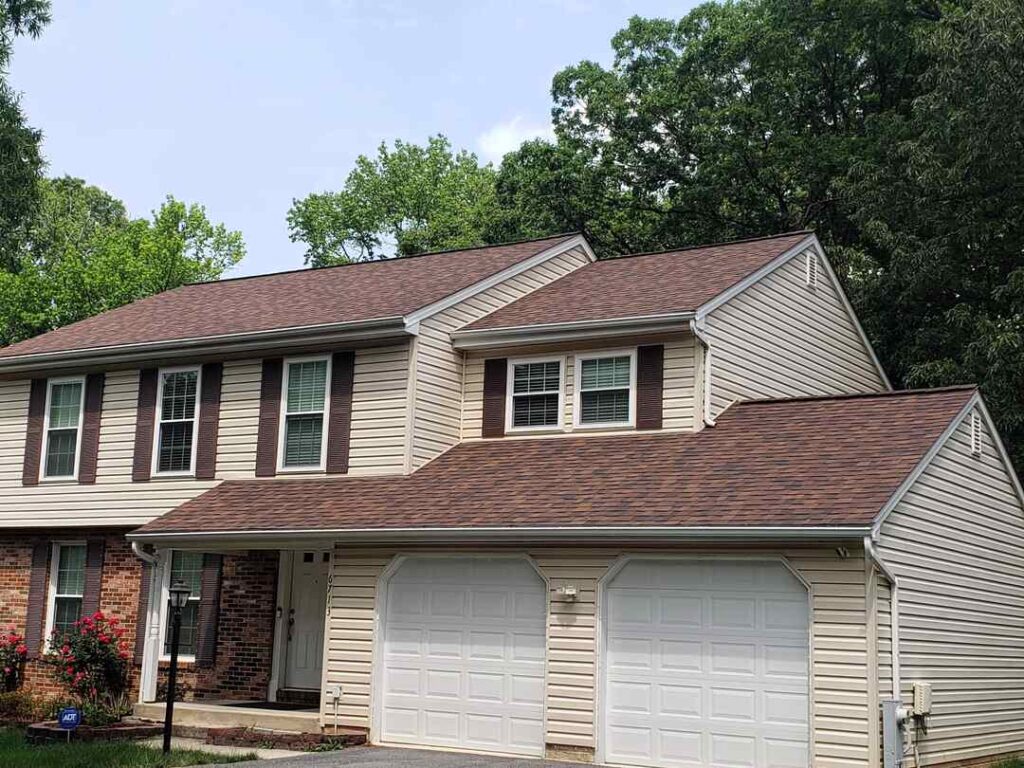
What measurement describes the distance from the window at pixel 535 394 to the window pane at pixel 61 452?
25.1ft

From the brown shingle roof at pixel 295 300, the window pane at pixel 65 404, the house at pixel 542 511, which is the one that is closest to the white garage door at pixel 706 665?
the house at pixel 542 511

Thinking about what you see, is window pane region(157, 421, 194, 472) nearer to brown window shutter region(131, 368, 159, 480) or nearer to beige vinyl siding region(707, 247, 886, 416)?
brown window shutter region(131, 368, 159, 480)

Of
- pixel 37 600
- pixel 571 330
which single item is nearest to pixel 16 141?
pixel 37 600

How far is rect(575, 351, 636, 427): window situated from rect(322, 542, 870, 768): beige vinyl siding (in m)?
3.10

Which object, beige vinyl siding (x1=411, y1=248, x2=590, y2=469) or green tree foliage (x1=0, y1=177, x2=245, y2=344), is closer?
beige vinyl siding (x1=411, y1=248, x2=590, y2=469)

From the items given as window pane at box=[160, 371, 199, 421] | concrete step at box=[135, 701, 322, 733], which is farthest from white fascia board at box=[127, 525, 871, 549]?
window pane at box=[160, 371, 199, 421]

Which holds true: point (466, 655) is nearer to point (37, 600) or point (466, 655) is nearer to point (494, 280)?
point (494, 280)

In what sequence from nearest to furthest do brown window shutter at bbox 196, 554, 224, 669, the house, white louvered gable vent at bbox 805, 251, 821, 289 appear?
1. the house
2. brown window shutter at bbox 196, 554, 224, 669
3. white louvered gable vent at bbox 805, 251, 821, 289

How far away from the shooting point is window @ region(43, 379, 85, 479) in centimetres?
2212

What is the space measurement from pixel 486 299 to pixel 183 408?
5034 millimetres

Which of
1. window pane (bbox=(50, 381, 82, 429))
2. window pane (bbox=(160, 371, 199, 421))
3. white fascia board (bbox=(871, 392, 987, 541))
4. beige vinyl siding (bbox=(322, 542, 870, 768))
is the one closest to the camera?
white fascia board (bbox=(871, 392, 987, 541))

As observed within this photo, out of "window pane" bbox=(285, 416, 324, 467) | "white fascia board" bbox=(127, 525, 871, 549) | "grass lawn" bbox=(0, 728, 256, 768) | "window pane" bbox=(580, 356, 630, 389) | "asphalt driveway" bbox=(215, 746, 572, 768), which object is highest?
"window pane" bbox=(580, 356, 630, 389)

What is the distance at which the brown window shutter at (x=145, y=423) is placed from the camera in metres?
21.1

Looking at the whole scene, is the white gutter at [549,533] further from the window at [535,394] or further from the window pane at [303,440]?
the window at [535,394]
